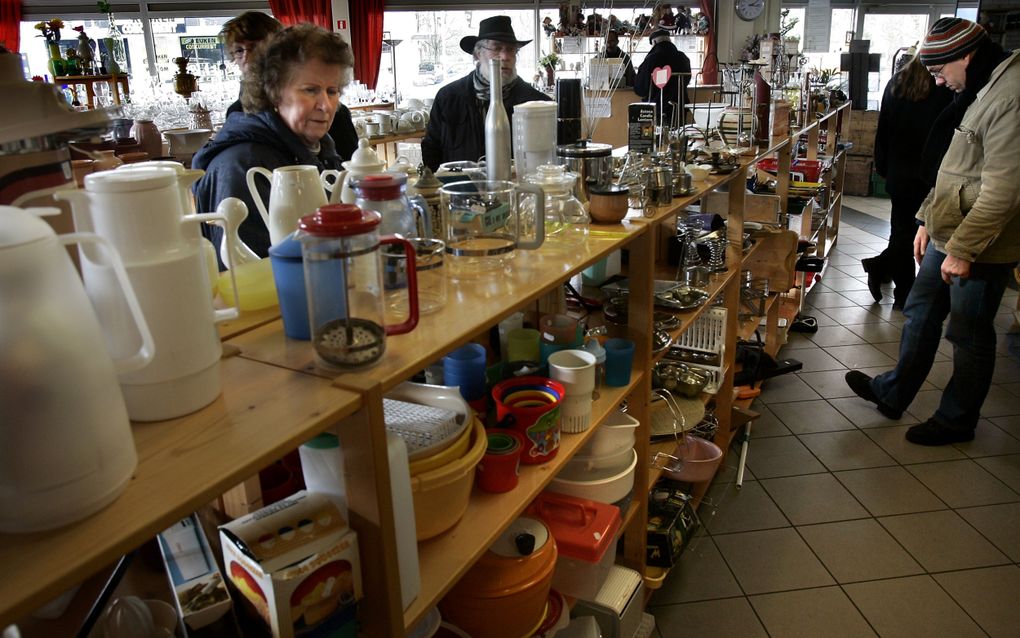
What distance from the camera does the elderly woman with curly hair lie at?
6.57 ft

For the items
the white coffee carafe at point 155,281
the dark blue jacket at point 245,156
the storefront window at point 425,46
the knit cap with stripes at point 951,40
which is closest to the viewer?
the white coffee carafe at point 155,281

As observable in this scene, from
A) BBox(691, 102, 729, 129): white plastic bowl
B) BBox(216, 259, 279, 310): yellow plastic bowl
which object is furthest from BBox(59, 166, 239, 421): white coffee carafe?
BBox(691, 102, 729, 129): white plastic bowl

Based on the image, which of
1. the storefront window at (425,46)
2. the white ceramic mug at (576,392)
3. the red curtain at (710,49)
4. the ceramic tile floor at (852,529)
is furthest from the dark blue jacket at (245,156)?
the red curtain at (710,49)

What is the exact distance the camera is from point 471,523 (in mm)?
1335

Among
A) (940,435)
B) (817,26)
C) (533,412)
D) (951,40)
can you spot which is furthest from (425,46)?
(533,412)

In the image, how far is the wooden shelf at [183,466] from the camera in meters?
0.63

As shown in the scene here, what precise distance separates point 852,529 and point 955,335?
1102 millimetres

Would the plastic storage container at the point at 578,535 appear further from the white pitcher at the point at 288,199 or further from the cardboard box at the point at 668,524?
the white pitcher at the point at 288,199

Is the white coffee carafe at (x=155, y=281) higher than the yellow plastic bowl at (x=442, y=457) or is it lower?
higher

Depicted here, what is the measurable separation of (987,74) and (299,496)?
3501mm

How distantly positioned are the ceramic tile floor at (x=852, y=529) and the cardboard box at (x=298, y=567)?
1700mm

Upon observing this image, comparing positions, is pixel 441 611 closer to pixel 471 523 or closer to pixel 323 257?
pixel 471 523

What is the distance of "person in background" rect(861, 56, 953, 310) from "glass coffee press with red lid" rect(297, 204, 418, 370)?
15.8 feet

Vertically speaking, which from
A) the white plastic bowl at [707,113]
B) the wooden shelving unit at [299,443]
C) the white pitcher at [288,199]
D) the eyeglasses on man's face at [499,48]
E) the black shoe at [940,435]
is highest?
the eyeglasses on man's face at [499,48]
